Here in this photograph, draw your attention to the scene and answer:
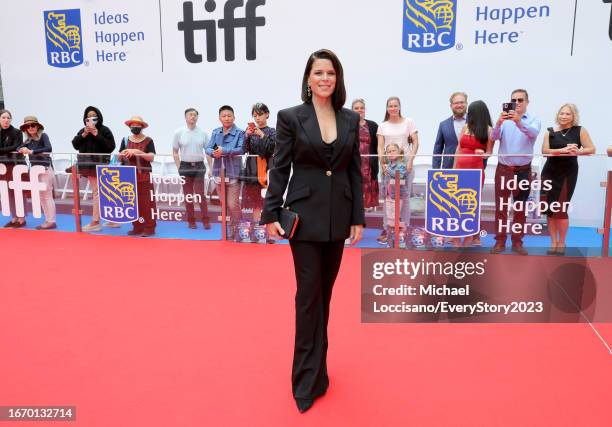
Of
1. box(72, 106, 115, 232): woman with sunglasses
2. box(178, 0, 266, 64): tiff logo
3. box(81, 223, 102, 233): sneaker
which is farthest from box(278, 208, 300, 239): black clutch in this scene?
box(178, 0, 266, 64): tiff logo

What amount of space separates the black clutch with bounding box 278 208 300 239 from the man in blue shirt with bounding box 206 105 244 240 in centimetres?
349

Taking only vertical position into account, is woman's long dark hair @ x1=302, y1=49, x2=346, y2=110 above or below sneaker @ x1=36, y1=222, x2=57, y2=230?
above

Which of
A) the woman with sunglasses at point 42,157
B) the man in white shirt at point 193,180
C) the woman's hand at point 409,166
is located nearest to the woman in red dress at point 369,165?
the woman's hand at point 409,166

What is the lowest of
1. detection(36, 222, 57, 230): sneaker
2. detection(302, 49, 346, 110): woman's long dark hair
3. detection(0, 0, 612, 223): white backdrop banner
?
detection(36, 222, 57, 230): sneaker

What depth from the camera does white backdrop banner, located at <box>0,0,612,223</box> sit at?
6.88 meters

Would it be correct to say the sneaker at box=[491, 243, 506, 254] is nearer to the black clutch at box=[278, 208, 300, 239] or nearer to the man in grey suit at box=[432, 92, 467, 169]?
the man in grey suit at box=[432, 92, 467, 169]

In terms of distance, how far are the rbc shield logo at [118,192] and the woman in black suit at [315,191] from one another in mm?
4160

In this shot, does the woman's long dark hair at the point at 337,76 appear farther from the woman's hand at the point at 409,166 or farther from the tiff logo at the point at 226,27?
the tiff logo at the point at 226,27

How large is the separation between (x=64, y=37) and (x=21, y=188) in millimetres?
3545

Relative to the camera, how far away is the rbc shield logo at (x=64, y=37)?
8.89 meters

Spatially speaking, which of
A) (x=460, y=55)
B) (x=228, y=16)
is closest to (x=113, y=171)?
(x=228, y=16)

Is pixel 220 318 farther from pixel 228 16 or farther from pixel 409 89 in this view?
pixel 228 16

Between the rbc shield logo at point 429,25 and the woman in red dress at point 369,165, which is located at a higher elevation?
the rbc shield logo at point 429,25

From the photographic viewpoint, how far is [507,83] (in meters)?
7.09
